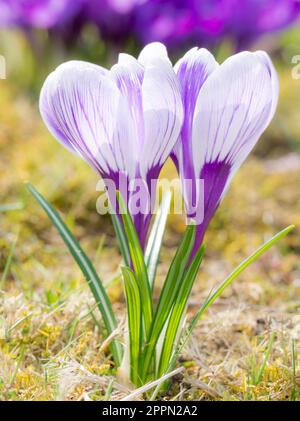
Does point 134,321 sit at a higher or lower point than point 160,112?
lower

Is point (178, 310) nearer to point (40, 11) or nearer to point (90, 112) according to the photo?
point (90, 112)

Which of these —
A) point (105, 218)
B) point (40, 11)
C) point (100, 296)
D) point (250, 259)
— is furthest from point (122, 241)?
point (40, 11)

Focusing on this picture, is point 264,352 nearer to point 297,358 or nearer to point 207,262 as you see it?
point 297,358

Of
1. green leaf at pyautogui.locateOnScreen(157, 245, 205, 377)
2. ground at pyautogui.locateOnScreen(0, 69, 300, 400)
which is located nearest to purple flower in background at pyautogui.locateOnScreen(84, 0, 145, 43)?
ground at pyautogui.locateOnScreen(0, 69, 300, 400)

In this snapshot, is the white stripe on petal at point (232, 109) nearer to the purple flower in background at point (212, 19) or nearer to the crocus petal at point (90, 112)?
the crocus petal at point (90, 112)

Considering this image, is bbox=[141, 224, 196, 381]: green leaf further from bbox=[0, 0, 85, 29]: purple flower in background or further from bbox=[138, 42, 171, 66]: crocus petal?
bbox=[0, 0, 85, 29]: purple flower in background

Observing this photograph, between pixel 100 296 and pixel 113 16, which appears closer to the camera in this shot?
pixel 100 296

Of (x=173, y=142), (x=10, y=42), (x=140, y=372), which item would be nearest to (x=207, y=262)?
(x=140, y=372)
